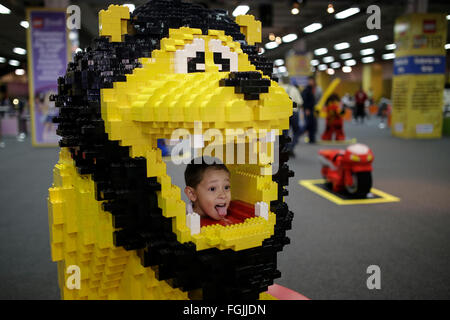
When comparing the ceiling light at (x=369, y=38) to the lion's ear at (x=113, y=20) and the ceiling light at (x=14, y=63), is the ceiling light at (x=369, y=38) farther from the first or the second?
the ceiling light at (x=14, y=63)

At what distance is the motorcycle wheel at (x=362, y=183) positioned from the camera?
3891mm

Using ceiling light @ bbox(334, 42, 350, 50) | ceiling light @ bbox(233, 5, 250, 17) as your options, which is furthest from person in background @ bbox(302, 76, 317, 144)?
ceiling light @ bbox(334, 42, 350, 50)

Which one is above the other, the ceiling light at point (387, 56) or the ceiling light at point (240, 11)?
the ceiling light at point (387, 56)

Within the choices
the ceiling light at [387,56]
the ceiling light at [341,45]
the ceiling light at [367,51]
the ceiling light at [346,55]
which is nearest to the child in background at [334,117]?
the ceiling light at [341,45]

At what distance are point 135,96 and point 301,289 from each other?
1583 mm

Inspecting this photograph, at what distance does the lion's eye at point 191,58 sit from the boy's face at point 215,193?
1.22 ft

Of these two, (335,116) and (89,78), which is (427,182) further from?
(89,78)

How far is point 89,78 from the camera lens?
45.6 inches

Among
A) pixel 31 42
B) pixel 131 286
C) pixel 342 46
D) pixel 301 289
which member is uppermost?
pixel 342 46

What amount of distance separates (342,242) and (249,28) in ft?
6.59

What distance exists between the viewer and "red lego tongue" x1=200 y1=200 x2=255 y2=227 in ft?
4.47

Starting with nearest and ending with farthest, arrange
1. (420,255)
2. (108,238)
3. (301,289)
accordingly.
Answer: (108,238)
(301,289)
(420,255)

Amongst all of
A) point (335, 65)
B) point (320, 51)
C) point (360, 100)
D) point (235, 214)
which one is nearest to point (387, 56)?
point (320, 51)

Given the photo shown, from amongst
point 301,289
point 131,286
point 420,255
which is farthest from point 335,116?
point 131,286
